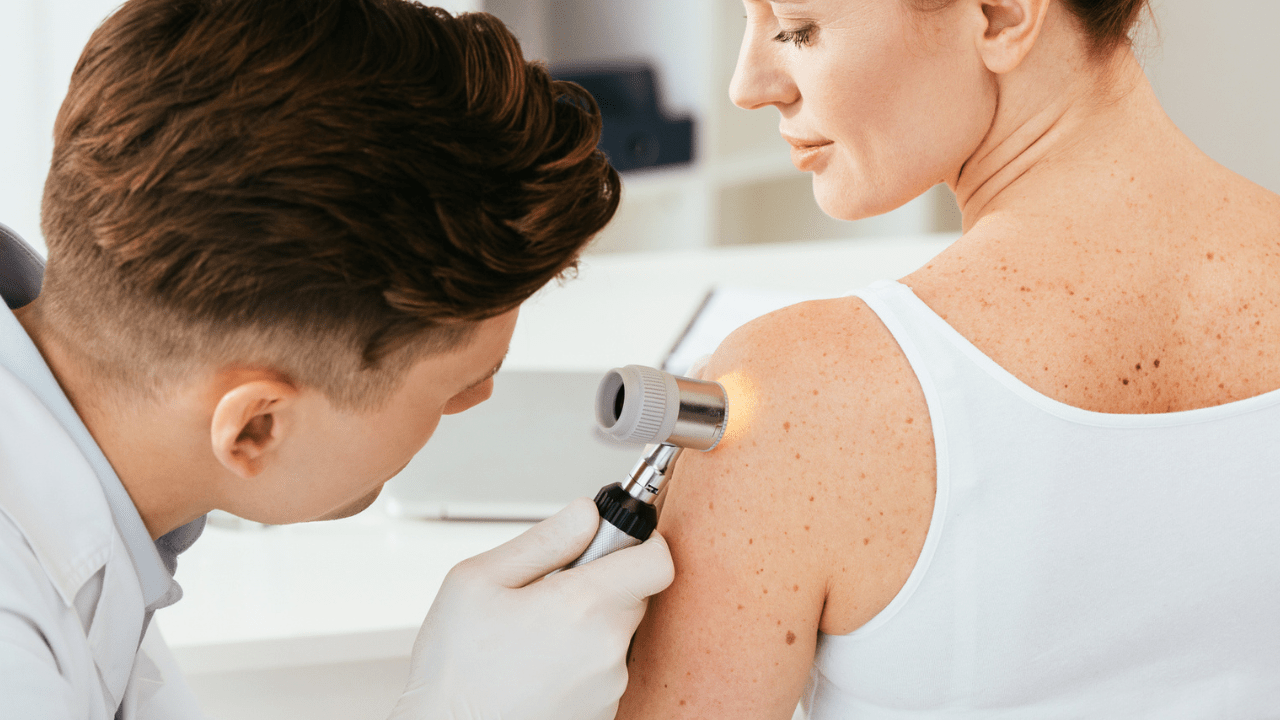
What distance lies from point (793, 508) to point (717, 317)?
974 mm

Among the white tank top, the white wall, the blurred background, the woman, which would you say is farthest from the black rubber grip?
the white wall

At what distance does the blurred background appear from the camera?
1.57 meters

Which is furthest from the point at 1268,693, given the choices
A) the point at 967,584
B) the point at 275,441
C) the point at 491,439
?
the point at 491,439

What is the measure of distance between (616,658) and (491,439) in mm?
611

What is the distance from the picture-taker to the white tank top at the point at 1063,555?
629mm

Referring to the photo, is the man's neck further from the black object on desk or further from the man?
the black object on desk

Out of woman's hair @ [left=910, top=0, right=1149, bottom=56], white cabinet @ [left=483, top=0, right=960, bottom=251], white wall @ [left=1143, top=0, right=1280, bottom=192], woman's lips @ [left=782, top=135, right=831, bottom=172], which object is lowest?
white wall @ [left=1143, top=0, right=1280, bottom=192]

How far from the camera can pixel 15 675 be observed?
1.89 feet

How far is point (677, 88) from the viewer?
2.62m

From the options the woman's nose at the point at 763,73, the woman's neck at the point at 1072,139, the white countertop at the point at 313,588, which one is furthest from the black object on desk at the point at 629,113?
the woman's neck at the point at 1072,139

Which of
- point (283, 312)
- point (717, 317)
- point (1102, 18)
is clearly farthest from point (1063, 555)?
point (717, 317)

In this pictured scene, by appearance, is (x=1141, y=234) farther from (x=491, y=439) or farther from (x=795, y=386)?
(x=491, y=439)

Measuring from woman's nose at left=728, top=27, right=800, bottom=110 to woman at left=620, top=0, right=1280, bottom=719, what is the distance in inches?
3.9

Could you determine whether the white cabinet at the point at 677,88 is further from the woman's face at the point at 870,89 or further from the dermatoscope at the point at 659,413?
the dermatoscope at the point at 659,413
